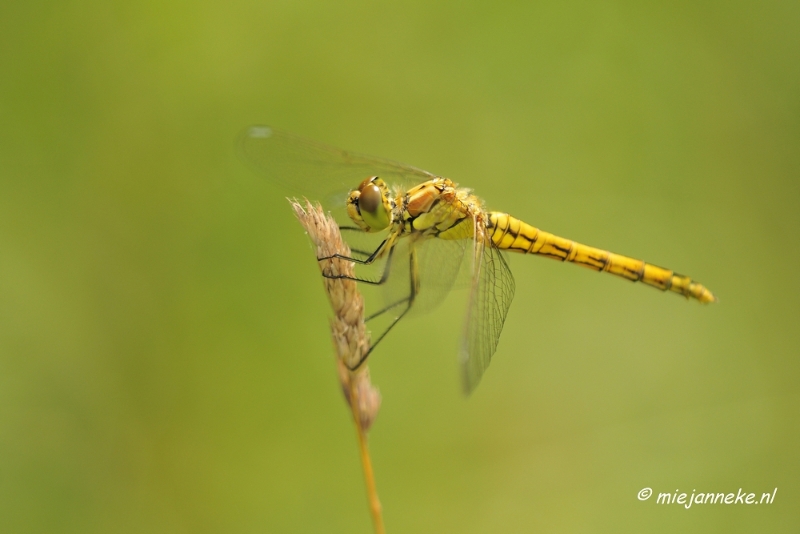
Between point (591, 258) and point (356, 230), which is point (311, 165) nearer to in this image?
point (356, 230)

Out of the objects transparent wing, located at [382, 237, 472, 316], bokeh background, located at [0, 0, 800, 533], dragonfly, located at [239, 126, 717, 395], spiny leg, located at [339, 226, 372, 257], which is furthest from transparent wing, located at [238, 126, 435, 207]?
bokeh background, located at [0, 0, 800, 533]

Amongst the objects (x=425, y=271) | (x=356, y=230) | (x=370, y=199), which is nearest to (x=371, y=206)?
(x=370, y=199)

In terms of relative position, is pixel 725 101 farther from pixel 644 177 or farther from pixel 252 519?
pixel 252 519

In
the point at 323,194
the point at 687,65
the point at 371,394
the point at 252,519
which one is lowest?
the point at 252,519

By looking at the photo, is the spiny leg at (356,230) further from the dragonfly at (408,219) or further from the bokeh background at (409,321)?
the bokeh background at (409,321)

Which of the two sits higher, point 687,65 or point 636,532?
point 687,65

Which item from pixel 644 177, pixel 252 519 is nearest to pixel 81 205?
pixel 252 519

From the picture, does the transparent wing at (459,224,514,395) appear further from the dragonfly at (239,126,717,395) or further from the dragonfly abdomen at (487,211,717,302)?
the dragonfly abdomen at (487,211,717,302)
